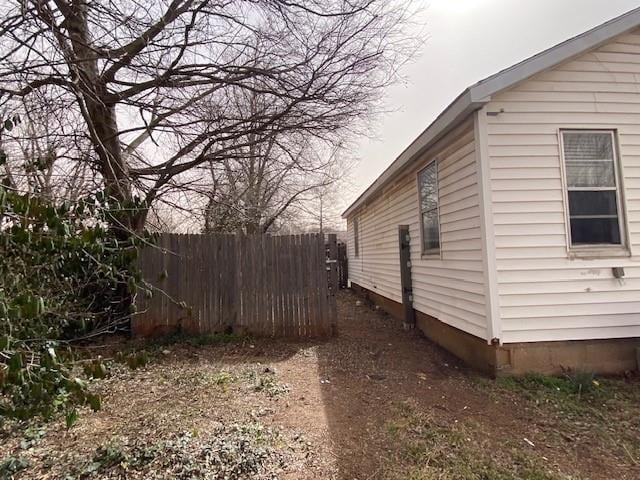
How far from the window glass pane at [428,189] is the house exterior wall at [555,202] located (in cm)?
163

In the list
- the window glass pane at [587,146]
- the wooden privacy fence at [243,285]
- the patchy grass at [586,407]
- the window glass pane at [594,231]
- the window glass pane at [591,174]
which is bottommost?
the patchy grass at [586,407]

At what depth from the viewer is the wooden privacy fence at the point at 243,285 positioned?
6367 millimetres

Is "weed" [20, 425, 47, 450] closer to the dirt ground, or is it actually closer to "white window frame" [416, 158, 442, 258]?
the dirt ground

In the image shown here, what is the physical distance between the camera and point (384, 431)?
126 inches

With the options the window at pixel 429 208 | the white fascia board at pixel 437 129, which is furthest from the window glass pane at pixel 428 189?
the white fascia board at pixel 437 129

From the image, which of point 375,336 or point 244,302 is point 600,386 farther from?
point 244,302

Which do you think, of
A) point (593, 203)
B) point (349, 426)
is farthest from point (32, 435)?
point (593, 203)

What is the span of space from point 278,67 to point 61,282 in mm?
3868

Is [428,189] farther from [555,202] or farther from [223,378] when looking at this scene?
[223,378]

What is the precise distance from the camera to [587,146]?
4508 mm

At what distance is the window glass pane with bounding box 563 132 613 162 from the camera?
14.7 ft

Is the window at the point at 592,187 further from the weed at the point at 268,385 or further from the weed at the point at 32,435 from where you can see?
the weed at the point at 32,435

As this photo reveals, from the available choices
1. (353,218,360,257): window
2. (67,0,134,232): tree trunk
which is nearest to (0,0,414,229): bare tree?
(67,0,134,232): tree trunk

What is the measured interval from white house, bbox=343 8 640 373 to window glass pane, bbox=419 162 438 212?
1.27 meters
